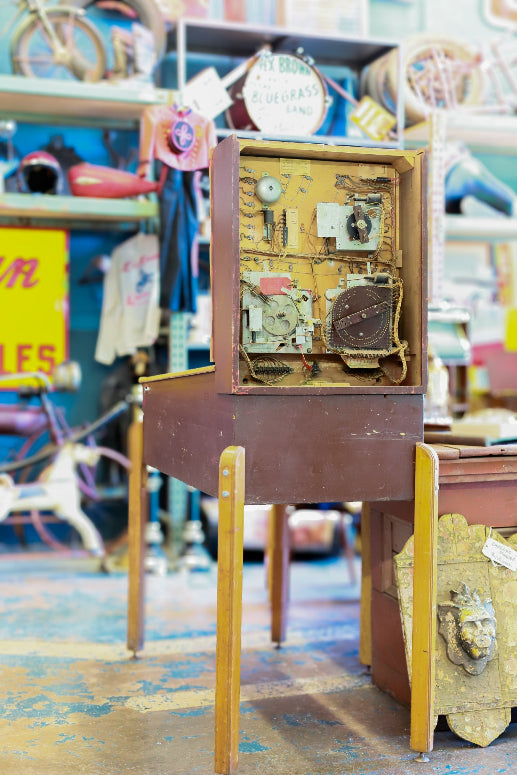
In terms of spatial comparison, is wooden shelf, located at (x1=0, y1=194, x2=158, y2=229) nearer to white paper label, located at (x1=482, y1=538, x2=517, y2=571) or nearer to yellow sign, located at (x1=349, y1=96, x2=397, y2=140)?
yellow sign, located at (x1=349, y1=96, x2=397, y2=140)

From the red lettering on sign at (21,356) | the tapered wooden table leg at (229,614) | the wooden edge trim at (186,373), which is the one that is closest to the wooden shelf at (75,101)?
the red lettering on sign at (21,356)

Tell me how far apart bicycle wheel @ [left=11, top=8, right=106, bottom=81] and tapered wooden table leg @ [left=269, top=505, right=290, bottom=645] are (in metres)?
2.44

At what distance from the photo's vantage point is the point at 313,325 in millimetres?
2066

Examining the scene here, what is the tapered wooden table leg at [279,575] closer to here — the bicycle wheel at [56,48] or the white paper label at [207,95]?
the white paper label at [207,95]

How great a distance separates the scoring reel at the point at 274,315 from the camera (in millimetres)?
2000

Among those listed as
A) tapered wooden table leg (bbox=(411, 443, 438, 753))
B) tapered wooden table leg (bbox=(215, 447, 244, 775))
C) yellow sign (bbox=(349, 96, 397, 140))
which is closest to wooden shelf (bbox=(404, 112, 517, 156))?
yellow sign (bbox=(349, 96, 397, 140))

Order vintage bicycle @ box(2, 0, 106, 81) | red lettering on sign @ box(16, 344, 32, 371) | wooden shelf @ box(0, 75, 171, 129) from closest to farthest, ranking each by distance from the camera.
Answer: wooden shelf @ box(0, 75, 171, 129) → vintage bicycle @ box(2, 0, 106, 81) → red lettering on sign @ box(16, 344, 32, 371)

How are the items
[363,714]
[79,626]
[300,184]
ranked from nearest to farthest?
[300,184], [363,714], [79,626]

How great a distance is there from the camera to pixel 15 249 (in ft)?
14.4

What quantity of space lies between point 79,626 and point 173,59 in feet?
10.1

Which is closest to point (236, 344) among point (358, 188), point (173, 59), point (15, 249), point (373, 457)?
point (373, 457)

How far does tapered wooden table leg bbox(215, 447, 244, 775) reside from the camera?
1.79 metres

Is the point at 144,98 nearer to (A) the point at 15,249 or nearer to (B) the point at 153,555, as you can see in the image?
(A) the point at 15,249

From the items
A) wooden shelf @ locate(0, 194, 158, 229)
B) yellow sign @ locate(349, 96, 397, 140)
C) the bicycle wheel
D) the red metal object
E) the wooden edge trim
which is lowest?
the wooden edge trim
